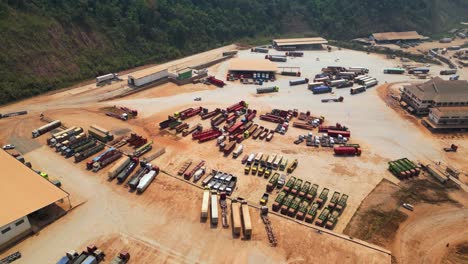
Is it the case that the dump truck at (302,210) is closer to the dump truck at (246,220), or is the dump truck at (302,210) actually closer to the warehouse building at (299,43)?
the dump truck at (246,220)

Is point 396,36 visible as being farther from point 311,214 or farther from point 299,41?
point 311,214

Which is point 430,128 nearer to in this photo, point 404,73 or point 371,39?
point 404,73

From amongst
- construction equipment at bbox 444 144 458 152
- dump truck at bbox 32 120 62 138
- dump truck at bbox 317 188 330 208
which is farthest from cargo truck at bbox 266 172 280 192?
dump truck at bbox 32 120 62 138

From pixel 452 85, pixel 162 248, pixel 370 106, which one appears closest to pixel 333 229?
pixel 162 248

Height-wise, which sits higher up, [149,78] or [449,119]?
[149,78]

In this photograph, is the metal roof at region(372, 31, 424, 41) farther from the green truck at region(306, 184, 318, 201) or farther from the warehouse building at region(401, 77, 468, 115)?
the green truck at region(306, 184, 318, 201)

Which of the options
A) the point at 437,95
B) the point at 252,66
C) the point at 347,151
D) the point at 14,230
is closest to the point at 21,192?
the point at 14,230
